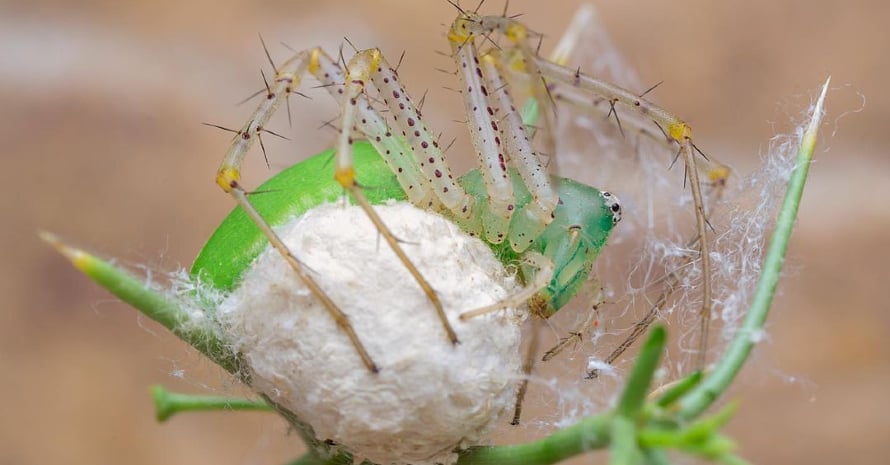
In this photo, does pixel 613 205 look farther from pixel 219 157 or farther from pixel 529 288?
pixel 219 157

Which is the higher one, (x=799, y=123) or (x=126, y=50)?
(x=126, y=50)

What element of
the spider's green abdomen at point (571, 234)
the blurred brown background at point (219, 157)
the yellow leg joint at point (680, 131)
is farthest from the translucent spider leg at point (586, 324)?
the blurred brown background at point (219, 157)

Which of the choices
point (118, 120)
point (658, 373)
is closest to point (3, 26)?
point (118, 120)

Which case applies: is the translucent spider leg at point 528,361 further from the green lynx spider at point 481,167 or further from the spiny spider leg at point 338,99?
the spiny spider leg at point 338,99

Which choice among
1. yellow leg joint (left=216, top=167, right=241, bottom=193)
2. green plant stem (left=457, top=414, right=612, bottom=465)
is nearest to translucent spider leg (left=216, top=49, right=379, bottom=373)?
yellow leg joint (left=216, top=167, right=241, bottom=193)

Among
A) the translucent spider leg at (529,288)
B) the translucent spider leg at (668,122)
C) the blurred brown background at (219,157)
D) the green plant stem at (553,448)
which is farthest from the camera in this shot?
the blurred brown background at (219,157)

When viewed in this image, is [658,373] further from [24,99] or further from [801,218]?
[24,99]
